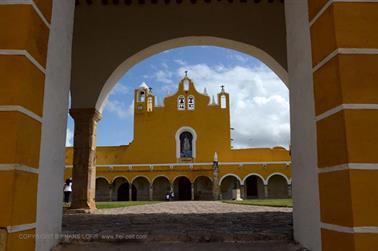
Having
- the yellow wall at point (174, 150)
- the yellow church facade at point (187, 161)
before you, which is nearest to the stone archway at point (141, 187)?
the yellow church facade at point (187, 161)

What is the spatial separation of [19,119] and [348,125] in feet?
5.15

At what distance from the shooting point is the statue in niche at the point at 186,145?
30.6 meters

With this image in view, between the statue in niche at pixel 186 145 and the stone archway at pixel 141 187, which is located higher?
the statue in niche at pixel 186 145

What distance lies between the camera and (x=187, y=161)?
3009 centimetres

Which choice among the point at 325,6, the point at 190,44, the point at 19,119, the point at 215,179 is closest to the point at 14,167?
the point at 19,119

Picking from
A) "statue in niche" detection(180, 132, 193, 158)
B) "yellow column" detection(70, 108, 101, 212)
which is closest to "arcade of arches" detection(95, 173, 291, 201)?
"statue in niche" detection(180, 132, 193, 158)

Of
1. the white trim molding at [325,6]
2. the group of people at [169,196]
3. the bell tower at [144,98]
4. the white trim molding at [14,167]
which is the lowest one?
the group of people at [169,196]

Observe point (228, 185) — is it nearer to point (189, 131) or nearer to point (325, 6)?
point (189, 131)

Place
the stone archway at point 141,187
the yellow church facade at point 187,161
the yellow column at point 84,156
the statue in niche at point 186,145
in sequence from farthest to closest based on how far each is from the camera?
1. the statue in niche at point 186,145
2. the stone archway at point 141,187
3. the yellow church facade at point 187,161
4. the yellow column at point 84,156

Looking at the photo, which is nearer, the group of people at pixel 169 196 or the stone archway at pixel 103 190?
the group of people at pixel 169 196

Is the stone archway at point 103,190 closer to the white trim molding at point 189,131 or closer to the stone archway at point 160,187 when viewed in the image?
the stone archway at point 160,187

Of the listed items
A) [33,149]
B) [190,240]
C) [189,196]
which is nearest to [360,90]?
[190,240]

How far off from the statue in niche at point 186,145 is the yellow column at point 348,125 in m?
28.6

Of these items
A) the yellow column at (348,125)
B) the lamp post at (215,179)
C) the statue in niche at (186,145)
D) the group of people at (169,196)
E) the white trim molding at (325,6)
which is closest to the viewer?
the yellow column at (348,125)
